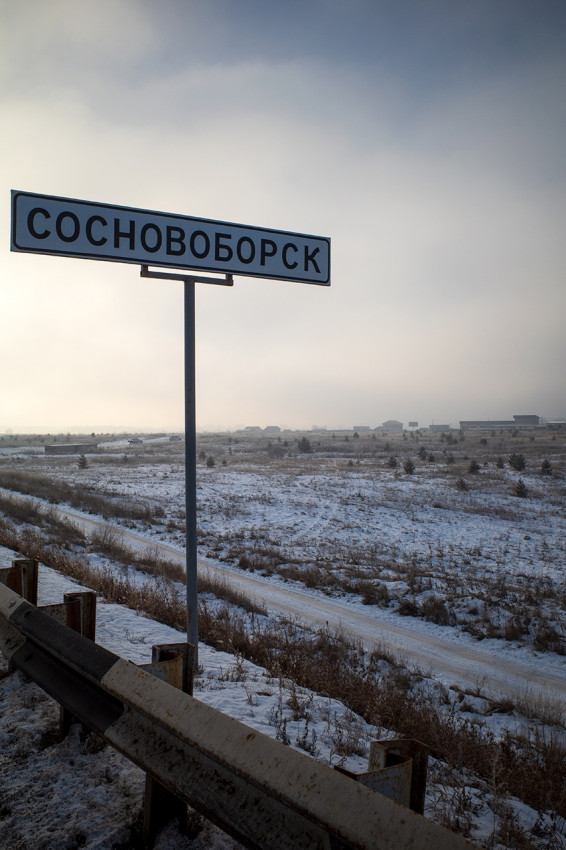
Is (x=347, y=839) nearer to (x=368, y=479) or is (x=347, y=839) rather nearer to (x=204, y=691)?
(x=204, y=691)

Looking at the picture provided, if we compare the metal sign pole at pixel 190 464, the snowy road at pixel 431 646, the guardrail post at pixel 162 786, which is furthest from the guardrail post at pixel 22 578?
the snowy road at pixel 431 646

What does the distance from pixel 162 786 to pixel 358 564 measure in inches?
469

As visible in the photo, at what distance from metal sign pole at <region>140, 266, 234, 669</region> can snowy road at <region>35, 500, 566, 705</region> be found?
4697 mm

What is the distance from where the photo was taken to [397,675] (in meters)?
6.90

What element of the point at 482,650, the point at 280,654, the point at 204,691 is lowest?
the point at 482,650

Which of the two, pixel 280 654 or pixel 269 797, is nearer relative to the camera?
pixel 269 797

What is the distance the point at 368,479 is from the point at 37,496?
18.1m

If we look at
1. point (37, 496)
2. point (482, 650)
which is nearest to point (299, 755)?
point (482, 650)

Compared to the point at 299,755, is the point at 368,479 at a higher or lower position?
lower

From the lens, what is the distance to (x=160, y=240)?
3.99m

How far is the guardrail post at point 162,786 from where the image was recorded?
2.18 meters

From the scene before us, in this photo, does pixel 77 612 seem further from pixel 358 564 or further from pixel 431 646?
pixel 358 564

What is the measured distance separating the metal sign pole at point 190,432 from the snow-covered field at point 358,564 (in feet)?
2.68

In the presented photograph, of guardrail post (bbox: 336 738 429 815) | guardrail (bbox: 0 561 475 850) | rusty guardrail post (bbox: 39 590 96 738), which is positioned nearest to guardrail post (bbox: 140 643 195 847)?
guardrail (bbox: 0 561 475 850)
